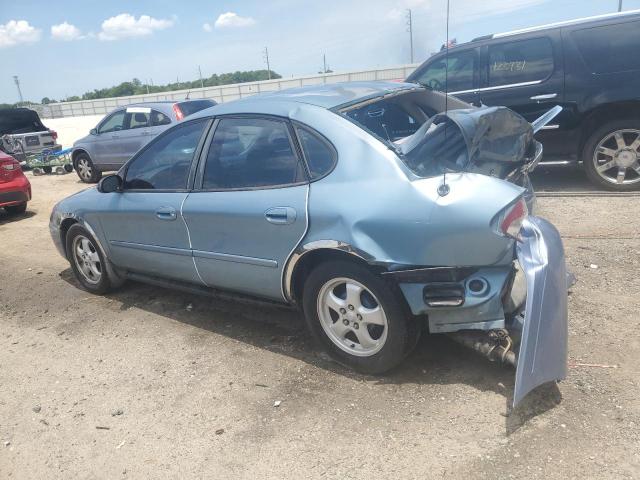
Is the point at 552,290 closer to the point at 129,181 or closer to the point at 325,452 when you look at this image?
the point at 325,452

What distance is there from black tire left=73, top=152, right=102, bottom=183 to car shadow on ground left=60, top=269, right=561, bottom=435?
7815 millimetres

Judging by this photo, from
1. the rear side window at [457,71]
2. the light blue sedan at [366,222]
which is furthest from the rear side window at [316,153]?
Result: the rear side window at [457,71]

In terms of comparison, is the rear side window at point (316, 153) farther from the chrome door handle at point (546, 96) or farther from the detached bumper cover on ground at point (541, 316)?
the chrome door handle at point (546, 96)

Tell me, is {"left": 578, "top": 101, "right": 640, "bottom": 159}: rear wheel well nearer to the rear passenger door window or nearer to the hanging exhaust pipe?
the hanging exhaust pipe

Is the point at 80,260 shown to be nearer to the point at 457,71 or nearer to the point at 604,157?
the point at 457,71

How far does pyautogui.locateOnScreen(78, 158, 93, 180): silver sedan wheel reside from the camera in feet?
39.4

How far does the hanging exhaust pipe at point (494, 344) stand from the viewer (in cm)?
291

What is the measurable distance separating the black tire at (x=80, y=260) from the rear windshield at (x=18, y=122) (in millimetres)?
12269

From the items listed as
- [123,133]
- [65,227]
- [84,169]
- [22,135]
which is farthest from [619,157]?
[22,135]

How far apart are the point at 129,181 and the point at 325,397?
2.43 meters

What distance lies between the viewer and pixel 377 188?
286 cm

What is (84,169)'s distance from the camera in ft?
39.8

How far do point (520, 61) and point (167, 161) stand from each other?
501 centimetres

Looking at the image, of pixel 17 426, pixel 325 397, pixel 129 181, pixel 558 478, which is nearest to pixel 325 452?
pixel 325 397
